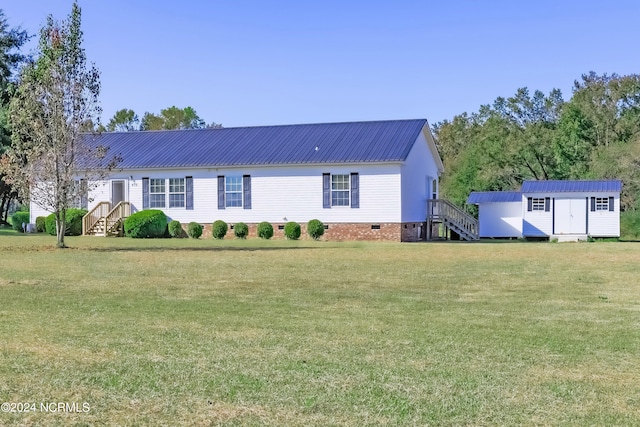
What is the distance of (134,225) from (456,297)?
24.0 meters

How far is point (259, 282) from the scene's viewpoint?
1420 cm

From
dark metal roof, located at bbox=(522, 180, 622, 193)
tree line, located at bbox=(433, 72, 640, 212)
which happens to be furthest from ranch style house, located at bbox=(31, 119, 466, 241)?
tree line, located at bbox=(433, 72, 640, 212)

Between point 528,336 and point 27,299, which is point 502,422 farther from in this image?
point 27,299

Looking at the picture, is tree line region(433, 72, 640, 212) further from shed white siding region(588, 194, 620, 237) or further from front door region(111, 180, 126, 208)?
front door region(111, 180, 126, 208)

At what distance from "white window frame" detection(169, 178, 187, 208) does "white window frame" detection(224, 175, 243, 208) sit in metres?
2.24

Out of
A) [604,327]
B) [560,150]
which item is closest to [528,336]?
[604,327]

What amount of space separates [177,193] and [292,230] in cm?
665

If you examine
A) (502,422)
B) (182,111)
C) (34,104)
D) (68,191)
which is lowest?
(502,422)

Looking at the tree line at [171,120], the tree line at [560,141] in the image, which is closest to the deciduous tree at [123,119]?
the tree line at [171,120]

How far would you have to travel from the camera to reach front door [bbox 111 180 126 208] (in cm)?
3769

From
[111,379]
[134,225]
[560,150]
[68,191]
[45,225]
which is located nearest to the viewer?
[111,379]

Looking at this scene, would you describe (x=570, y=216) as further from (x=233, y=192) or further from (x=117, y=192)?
(x=117, y=192)

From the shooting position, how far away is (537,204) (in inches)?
1449

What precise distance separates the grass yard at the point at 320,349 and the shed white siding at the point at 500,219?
22700 millimetres
